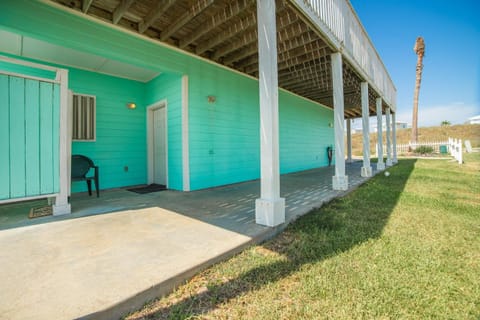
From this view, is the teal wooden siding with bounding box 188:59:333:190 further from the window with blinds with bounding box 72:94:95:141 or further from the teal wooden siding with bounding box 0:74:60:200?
the teal wooden siding with bounding box 0:74:60:200

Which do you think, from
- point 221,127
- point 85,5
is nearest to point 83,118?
point 85,5

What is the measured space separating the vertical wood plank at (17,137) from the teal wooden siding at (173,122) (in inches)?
90.7

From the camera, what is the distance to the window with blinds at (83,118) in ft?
13.4

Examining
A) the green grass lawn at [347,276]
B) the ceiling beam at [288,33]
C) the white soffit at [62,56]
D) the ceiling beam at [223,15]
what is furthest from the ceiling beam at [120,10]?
the green grass lawn at [347,276]

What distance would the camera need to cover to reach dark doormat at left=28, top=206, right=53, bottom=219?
2.58 meters

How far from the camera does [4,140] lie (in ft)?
7.64

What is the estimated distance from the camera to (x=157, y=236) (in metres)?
1.97

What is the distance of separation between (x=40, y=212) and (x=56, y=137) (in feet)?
3.27

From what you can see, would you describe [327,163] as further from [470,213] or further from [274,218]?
[274,218]

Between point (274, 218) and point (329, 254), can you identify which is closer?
point (329, 254)

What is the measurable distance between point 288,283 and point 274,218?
0.88 m

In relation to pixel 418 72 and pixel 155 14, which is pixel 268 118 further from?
pixel 418 72

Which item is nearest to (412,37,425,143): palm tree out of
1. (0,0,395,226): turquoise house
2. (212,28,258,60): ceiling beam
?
(0,0,395,226): turquoise house

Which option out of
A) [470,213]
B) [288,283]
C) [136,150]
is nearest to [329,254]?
[288,283]
